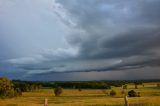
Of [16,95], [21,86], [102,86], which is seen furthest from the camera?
[102,86]

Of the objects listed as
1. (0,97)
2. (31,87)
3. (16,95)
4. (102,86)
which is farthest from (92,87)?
(0,97)

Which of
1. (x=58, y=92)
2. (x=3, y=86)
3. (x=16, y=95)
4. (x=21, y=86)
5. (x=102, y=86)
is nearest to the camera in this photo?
(x=3, y=86)

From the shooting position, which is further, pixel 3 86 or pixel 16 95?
pixel 16 95

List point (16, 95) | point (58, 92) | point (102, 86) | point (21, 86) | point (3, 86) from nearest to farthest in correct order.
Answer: point (3, 86) → point (16, 95) → point (58, 92) → point (21, 86) → point (102, 86)

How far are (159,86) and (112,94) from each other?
56.4 m

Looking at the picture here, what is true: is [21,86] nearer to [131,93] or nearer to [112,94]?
[112,94]

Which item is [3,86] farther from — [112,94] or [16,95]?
[112,94]

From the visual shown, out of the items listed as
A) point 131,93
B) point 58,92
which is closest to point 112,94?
point 131,93

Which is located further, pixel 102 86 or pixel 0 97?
pixel 102 86

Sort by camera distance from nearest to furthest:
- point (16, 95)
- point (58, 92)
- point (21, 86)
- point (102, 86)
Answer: point (16, 95) → point (58, 92) → point (21, 86) → point (102, 86)

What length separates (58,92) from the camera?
150m

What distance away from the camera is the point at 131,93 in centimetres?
13212

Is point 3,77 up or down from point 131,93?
up

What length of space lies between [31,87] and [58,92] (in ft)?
121
